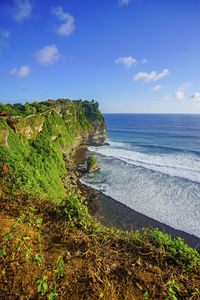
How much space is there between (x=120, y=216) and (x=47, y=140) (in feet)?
58.5

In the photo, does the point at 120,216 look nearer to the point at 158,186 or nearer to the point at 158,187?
the point at 158,187

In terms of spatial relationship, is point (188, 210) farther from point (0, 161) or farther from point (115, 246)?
point (0, 161)

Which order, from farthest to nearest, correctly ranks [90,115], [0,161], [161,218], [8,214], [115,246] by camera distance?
[90,115]
[161,218]
[0,161]
[8,214]
[115,246]

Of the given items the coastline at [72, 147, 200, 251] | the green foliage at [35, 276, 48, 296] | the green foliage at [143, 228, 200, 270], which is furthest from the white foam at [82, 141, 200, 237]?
the green foliage at [35, 276, 48, 296]

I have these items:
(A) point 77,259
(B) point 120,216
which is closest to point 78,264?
(A) point 77,259

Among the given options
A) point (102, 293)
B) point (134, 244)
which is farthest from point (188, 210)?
point (102, 293)

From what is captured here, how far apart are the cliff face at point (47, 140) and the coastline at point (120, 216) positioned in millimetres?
4492

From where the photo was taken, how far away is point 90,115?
188ft

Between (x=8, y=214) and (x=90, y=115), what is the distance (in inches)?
2192

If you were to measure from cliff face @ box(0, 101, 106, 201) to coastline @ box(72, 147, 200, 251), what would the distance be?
4.49 meters

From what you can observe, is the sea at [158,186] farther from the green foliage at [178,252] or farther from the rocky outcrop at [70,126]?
the green foliage at [178,252]

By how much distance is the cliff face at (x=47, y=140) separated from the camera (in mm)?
11009

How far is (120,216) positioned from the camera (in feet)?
52.5

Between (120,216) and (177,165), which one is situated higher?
(177,165)
